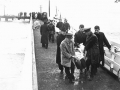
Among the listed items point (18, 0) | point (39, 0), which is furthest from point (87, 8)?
point (39, 0)

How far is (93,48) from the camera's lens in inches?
249

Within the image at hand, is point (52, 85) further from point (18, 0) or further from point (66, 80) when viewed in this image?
point (18, 0)

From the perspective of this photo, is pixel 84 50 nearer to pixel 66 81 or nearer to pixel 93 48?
pixel 93 48

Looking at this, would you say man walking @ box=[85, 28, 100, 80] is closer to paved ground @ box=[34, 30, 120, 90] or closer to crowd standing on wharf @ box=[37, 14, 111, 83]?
crowd standing on wharf @ box=[37, 14, 111, 83]

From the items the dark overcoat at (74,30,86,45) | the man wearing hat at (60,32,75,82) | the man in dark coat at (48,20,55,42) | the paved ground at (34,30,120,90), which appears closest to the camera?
the man wearing hat at (60,32,75,82)

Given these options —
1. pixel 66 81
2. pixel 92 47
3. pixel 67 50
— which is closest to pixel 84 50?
pixel 92 47

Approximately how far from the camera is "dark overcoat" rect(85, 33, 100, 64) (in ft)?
20.6

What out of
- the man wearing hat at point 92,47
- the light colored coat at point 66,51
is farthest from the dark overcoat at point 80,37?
the light colored coat at point 66,51

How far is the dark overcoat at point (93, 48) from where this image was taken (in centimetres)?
627

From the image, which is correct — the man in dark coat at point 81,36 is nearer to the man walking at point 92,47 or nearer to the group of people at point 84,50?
the group of people at point 84,50

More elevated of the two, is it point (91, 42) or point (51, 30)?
point (51, 30)

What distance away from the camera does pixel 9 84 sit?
12938 millimetres

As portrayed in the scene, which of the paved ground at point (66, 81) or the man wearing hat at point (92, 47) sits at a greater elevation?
the man wearing hat at point (92, 47)

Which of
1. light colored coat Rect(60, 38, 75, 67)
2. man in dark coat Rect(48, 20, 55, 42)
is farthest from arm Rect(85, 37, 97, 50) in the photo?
man in dark coat Rect(48, 20, 55, 42)
